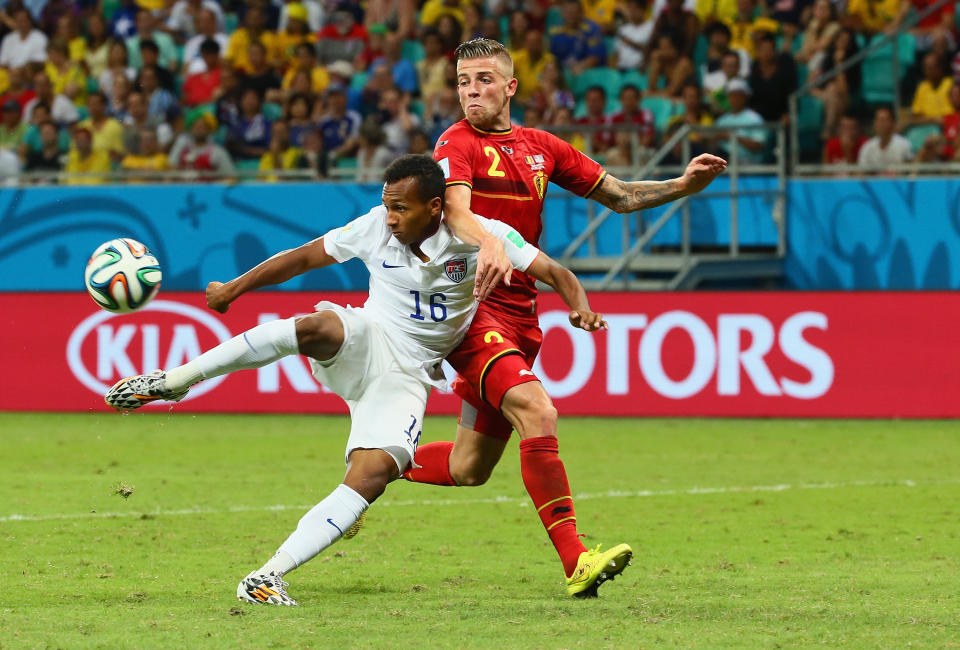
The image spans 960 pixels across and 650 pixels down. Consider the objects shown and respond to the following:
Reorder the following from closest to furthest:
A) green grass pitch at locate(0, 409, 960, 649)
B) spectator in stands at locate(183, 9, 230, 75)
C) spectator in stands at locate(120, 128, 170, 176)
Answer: green grass pitch at locate(0, 409, 960, 649) < spectator in stands at locate(120, 128, 170, 176) < spectator in stands at locate(183, 9, 230, 75)

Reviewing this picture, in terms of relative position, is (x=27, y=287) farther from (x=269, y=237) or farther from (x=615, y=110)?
(x=615, y=110)

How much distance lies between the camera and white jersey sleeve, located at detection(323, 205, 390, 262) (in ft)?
19.9

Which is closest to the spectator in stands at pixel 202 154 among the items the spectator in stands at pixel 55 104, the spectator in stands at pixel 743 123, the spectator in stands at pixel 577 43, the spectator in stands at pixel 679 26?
the spectator in stands at pixel 55 104

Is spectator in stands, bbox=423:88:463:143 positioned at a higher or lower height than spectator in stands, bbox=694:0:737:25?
lower

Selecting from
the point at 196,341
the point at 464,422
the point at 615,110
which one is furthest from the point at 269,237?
the point at 464,422

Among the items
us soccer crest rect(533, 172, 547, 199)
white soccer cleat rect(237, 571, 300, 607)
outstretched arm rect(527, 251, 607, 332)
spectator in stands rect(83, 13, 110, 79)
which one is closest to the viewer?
white soccer cleat rect(237, 571, 300, 607)

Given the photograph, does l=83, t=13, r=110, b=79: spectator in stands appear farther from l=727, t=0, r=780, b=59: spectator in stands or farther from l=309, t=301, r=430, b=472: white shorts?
l=309, t=301, r=430, b=472: white shorts

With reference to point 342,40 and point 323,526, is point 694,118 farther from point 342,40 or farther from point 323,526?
point 323,526

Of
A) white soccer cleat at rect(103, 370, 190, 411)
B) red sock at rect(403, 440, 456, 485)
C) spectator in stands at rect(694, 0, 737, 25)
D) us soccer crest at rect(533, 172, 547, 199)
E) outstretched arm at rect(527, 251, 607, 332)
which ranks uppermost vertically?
spectator in stands at rect(694, 0, 737, 25)

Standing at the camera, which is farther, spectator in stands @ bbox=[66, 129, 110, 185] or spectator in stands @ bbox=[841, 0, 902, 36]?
spectator in stands @ bbox=[66, 129, 110, 185]

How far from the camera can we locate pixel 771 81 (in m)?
15.9

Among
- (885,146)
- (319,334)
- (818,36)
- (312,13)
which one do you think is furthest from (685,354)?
(312,13)

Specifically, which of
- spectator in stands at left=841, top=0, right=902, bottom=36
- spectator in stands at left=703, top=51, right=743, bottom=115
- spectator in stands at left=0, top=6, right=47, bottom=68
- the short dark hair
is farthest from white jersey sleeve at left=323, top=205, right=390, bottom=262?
spectator in stands at left=0, top=6, right=47, bottom=68

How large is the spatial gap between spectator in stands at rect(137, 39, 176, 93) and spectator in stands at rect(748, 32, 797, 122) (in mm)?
7060
